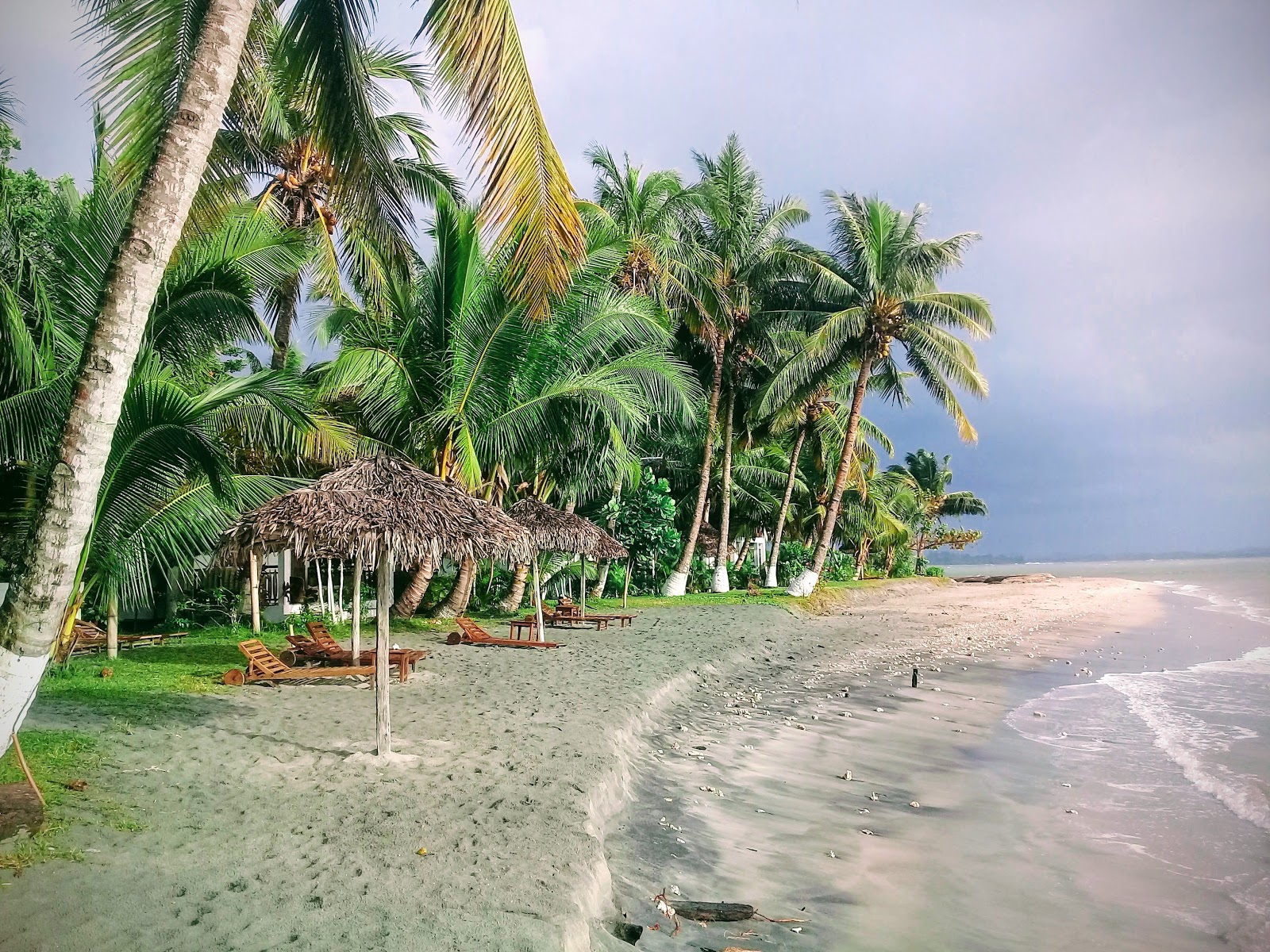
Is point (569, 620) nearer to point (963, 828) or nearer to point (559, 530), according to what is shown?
point (559, 530)

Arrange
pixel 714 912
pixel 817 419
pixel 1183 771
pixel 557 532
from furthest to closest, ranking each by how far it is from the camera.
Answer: pixel 817 419, pixel 557 532, pixel 1183 771, pixel 714 912

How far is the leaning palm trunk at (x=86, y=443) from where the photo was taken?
392cm

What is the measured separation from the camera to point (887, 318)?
72.8ft

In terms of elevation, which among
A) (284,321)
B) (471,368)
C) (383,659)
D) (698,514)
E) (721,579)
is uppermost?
(284,321)

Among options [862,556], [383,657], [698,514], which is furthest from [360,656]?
[862,556]

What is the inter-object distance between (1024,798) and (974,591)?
33.4 m

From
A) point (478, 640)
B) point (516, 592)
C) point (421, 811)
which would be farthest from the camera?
point (516, 592)

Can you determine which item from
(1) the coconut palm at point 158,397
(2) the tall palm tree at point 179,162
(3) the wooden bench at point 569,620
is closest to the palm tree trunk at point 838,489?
(3) the wooden bench at point 569,620

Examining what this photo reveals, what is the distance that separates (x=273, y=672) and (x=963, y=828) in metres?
7.01

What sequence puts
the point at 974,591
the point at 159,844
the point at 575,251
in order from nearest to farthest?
the point at 159,844
the point at 575,251
the point at 974,591

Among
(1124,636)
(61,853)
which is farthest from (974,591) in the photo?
(61,853)

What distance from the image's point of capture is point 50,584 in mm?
3957

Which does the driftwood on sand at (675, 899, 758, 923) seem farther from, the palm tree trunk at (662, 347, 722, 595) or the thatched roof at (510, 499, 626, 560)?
the palm tree trunk at (662, 347, 722, 595)

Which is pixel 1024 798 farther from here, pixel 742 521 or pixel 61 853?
pixel 742 521
